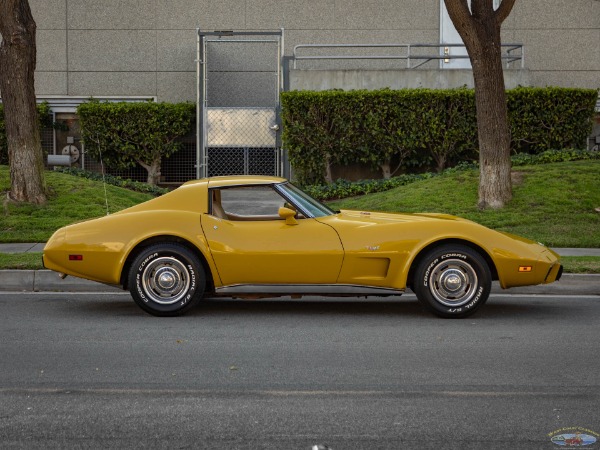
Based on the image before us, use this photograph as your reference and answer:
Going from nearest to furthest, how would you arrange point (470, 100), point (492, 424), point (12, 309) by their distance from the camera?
point (492, 424), point (12, 309), point (470, 100)

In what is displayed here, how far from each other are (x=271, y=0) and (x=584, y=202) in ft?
35.6

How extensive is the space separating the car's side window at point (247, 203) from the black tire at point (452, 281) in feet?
4.87

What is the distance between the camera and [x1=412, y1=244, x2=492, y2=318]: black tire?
8.66 meters

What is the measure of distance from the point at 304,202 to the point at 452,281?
158cm

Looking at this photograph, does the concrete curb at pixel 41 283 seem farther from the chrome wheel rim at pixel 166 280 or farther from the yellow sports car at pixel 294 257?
the chrome wheel rim at pixel 166 280

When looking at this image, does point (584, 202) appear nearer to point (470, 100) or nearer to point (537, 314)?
point (470, 100)

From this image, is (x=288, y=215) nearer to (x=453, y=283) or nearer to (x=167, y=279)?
(x=167, y=279)

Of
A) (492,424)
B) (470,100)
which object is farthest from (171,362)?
(470,100)

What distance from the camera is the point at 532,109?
20.2m

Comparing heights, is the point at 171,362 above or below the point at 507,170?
below

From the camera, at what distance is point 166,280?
29.0 feet

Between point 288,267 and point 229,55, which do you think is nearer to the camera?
point 288,267

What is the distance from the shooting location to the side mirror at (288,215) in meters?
8.80

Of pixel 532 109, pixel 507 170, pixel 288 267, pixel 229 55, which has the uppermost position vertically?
pixel 229 55
